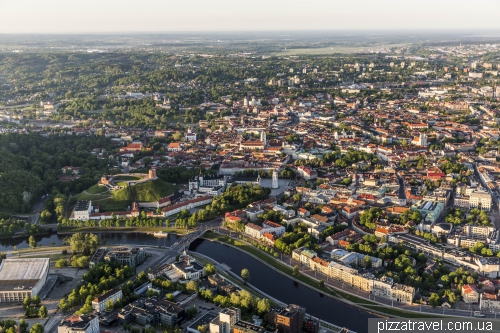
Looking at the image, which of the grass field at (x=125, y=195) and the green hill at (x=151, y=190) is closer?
the grass field at (x=125, y=195)

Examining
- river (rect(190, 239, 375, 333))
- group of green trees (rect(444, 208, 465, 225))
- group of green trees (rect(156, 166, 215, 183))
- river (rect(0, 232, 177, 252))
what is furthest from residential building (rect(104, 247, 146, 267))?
group of green trees (rect(444, 208, 465, 225))

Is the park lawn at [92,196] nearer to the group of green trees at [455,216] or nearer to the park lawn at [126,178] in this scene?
the park lawn at [126,178]

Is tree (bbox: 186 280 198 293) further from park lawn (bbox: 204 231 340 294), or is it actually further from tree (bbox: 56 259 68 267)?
tree (bbox: 56 259 68 267)

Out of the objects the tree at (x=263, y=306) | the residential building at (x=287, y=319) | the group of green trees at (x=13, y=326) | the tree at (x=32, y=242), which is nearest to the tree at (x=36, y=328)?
the group of green trees at (x=13, y=326)

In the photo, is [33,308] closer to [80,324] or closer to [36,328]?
[36,328]

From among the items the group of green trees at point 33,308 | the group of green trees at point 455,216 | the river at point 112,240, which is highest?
the group of green trees at point 455,216

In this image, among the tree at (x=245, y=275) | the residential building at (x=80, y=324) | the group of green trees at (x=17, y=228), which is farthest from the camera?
the group of green trees at (x=17, y=228)

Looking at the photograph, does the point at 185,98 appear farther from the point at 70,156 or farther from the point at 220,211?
the point at 220,211
